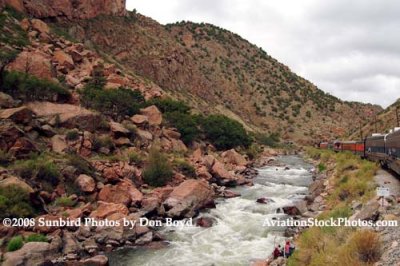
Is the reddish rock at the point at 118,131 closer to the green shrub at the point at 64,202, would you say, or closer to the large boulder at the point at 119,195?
the large boulder at the point at 119,195

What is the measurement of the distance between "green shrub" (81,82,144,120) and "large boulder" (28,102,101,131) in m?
5.56

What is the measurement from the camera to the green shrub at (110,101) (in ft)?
140

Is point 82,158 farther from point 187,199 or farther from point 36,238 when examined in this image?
point 36,238

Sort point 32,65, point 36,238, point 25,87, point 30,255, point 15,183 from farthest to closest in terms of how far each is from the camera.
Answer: point 32,65, point 25,87, point 15,183, point 36,238, point 30,255

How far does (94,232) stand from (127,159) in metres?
14.6

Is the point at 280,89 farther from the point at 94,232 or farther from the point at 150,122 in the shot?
the point at 94,232

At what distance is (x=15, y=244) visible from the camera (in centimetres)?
1686

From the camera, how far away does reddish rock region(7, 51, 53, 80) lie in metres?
40.2

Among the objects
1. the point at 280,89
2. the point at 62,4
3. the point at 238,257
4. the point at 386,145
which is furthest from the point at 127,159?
the point at 280,89

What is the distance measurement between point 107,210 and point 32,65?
26.2 metres

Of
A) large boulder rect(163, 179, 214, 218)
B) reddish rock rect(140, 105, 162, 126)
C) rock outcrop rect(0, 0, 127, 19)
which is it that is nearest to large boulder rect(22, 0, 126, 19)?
rock outcrop rect(0, 0, 127, 19)

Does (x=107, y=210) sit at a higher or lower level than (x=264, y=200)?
higher

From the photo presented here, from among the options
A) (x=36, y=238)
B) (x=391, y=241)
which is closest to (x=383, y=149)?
(x=391, y=241)

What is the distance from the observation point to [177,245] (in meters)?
20.5
